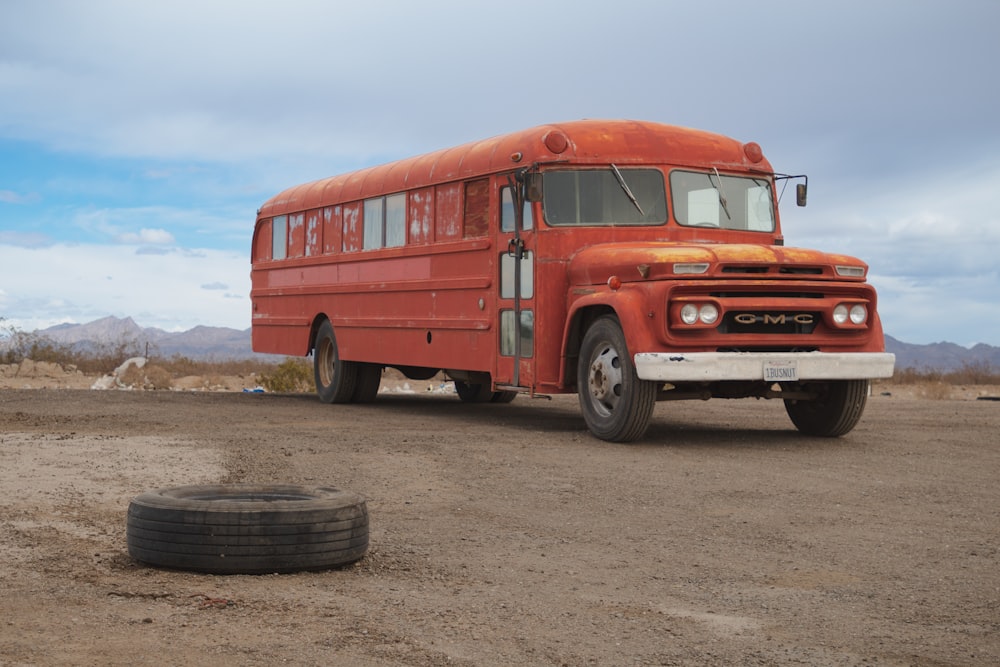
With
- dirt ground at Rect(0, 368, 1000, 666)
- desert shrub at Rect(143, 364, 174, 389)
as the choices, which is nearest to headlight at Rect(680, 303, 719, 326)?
dirt ground at Rect(0, 368, 1000, 666)

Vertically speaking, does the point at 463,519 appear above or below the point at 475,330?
below

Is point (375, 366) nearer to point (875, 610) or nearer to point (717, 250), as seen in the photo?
point (717, 250)

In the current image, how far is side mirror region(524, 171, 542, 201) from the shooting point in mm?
11680

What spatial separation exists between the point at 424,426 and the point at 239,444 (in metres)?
2.66

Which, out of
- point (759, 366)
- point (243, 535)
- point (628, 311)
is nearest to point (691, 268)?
point (628, 311)

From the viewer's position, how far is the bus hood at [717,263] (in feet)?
34.1

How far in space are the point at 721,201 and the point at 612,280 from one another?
6.68ft

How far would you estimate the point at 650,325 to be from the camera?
10.4 metres

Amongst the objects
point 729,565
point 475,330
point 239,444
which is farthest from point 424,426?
point 729,565

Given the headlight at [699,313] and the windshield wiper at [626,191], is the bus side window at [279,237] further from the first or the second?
the headlight at [699,313]

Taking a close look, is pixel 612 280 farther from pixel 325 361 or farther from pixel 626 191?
pixel 325 361

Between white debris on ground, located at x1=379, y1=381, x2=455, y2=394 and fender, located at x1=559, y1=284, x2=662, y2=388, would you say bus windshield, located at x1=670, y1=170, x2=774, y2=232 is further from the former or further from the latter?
white debris on ground, located at x1=379, y1=381, x2=455, y2=394

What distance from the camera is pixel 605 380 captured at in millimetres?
11086

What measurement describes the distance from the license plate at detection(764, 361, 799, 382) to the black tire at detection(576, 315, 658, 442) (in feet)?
3.13
